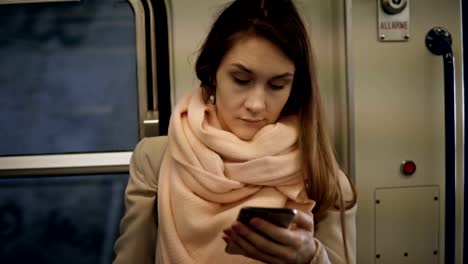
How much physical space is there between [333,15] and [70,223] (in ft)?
4.82

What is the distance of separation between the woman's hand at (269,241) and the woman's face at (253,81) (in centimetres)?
32

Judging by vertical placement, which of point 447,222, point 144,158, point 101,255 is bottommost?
point 101,255

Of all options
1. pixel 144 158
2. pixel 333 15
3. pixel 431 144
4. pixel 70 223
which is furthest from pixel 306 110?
pixel 70 223

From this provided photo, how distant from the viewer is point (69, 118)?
1.67 meters

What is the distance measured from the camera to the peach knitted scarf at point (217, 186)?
108 cm

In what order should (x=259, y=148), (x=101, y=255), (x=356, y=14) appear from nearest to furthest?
(x=259, y=148) → (x=356, y=14) → (x=101, y=255)

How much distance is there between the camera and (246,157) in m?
1.10

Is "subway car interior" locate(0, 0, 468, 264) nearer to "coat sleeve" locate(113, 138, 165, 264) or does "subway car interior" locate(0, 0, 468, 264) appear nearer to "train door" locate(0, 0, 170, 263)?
"train door" locate(0, 0, 170, 263)

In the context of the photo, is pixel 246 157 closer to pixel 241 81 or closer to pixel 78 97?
pixel 241 81

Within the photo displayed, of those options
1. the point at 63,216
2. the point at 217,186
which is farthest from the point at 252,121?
the point at 63,216

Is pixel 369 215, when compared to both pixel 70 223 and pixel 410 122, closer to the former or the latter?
pixel 410 122

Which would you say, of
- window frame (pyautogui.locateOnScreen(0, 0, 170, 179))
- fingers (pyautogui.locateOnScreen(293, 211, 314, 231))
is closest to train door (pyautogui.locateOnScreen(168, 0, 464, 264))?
window frame (pyautogui.locateOnScreen(0, 0, 170, 179))

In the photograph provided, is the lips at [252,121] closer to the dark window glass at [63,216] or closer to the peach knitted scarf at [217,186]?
the peach knitted scarf at [217,186]

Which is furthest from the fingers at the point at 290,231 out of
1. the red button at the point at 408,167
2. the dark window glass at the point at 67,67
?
the dark window glass at the point at 67,67
